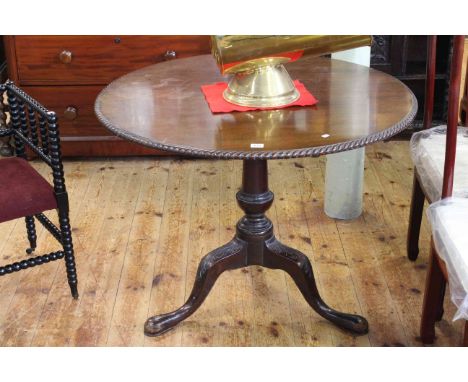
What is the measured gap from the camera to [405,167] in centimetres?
355

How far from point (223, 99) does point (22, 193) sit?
74 cm

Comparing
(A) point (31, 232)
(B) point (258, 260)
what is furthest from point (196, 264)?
(A) point (31, 232)

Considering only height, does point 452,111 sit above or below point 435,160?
above

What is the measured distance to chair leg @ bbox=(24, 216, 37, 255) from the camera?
8.90 ft

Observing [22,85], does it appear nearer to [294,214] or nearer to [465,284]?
[294,214]

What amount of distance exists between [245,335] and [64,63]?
1804mm

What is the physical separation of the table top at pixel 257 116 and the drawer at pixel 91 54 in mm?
1045

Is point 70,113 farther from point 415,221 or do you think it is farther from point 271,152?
point 271,152

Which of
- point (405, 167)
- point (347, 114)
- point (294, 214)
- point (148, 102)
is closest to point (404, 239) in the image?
point (294, 214)

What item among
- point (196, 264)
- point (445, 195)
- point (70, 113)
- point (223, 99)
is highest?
point (223, 99)

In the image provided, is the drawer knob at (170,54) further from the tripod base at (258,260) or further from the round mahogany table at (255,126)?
the tripod base at (258,260)

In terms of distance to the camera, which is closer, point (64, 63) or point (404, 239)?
point (404, 239)

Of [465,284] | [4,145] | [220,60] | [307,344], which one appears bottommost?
[307,344]

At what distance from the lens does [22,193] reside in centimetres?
218
